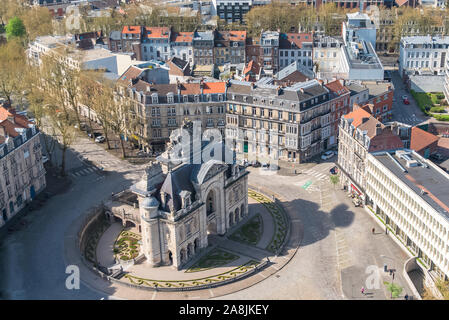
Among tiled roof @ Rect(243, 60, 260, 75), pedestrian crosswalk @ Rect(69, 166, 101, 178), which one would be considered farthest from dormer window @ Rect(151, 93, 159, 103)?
tiled roof @ Rect(243, 60, 260, 75)

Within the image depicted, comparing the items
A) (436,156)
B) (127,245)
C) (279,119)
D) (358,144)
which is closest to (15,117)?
(127,245)

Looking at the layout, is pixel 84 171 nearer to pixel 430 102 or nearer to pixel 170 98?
pixel 170 98

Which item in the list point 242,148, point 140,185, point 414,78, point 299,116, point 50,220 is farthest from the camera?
point 414,78

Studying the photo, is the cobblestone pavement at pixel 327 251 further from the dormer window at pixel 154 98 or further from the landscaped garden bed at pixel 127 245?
the dormer window at pixel 154 98

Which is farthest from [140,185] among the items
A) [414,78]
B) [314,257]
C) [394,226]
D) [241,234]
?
[414,78]

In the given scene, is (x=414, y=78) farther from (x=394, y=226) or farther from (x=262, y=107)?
(x=394, y=226)

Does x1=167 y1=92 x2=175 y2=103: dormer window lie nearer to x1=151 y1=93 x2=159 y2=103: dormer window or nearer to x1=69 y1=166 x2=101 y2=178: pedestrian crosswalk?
x1=151 y1=93 x2=159 y2=103: dormer window
